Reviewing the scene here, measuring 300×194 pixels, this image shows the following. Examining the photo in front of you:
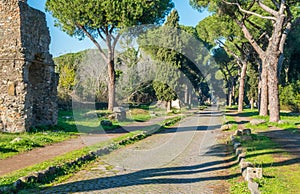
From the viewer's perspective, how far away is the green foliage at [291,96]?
37.9m

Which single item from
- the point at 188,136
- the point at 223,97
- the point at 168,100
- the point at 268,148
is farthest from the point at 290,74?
the point at 223,97

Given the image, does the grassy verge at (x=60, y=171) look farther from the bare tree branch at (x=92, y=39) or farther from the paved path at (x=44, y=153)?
the bare tree branch at (x=92, y=39)

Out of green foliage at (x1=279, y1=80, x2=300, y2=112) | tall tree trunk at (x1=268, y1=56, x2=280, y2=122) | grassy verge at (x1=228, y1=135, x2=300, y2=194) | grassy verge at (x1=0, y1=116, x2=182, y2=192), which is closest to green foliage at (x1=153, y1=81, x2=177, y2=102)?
green foliage at (x1=279, y1=80, x2=300, y2=112)

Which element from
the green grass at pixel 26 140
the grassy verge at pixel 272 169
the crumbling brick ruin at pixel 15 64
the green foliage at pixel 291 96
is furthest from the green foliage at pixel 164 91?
the grassy verge at pixel 272 169

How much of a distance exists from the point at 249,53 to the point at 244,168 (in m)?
31.9

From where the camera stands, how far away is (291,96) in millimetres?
38938

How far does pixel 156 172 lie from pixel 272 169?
2.72 m

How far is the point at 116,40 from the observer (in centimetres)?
2936

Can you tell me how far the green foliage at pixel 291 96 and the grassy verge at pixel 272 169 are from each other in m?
26.9

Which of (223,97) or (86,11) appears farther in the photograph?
(223,97)

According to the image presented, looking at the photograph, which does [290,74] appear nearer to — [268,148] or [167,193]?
[268,148]

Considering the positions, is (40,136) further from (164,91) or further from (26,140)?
(164,91)

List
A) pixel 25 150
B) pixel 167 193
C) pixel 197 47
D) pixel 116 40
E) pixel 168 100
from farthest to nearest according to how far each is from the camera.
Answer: pixel 197 47
pixel 168 100
pixel 116 40
pixel 25 150
pixel 167 193

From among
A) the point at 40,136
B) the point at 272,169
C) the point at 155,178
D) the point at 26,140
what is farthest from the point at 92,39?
the point at 272,169
